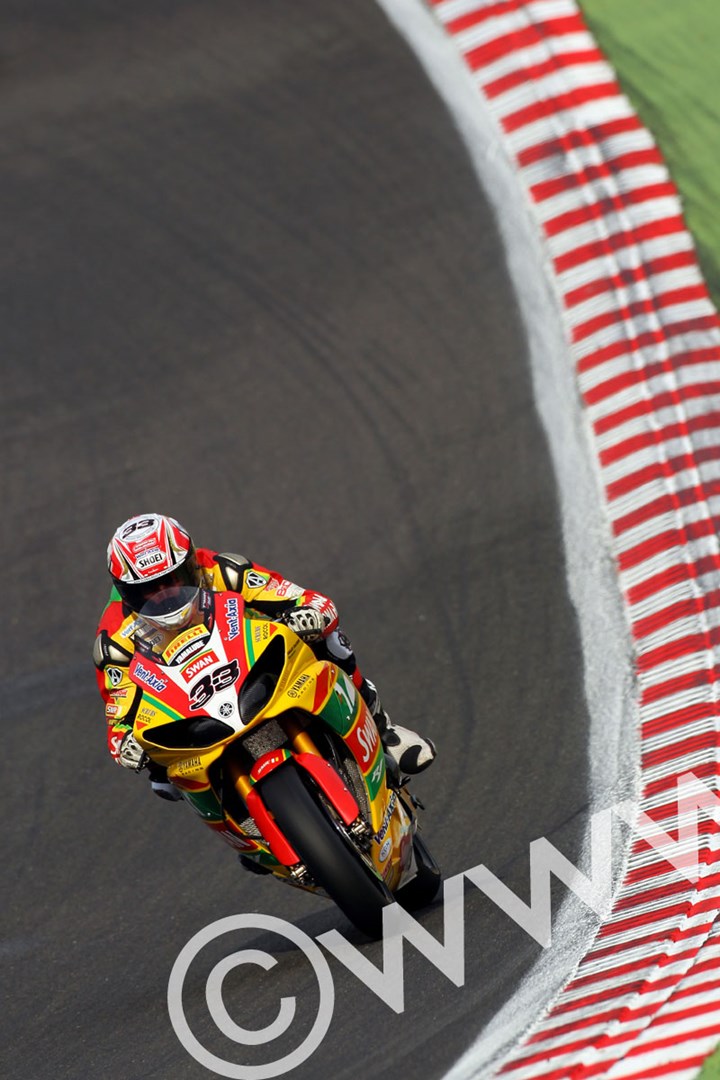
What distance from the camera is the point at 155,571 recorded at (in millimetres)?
6328

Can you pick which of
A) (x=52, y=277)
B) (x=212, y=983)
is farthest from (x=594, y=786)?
(x=52, y=277)

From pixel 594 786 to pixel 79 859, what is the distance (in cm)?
285

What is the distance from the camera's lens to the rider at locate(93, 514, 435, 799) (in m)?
6.35

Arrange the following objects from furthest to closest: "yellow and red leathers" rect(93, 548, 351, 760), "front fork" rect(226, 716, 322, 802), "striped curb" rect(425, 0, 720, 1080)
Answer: "yellow and red leathers" rect(93, 548, 351, 760), "front fork" rect(226, 716, 322, 802), "striped curb" rect(425, 0, 720, 1080)

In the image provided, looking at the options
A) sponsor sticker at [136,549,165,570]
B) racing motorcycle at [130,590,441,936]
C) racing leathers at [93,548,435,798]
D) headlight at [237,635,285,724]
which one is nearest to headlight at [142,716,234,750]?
racing motorcycle at [130,590,441,936]

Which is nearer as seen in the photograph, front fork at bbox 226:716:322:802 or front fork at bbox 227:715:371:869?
front fork at bbox 227:715:371:869

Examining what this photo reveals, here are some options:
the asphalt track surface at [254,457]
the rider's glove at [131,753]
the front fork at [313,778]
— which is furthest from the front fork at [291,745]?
the asphalt track surface at [254,457]

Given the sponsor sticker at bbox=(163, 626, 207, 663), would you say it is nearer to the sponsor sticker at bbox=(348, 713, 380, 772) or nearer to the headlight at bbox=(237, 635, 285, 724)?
the headlight at bbox=(237, 635, 285, 724)

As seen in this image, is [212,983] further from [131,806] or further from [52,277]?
[52,277]

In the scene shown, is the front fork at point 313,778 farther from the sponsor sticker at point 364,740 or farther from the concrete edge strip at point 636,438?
the concrete edge strip at point 636,438

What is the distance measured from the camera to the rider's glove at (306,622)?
6645 mm

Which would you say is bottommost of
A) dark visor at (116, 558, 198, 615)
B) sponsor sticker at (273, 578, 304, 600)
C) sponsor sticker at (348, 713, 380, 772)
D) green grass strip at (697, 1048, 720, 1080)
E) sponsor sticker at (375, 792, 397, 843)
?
green grass strip at (697, 1048, 720, 1080)

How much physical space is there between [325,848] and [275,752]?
18.6 inches

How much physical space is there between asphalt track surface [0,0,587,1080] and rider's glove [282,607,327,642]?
1.35 meters
